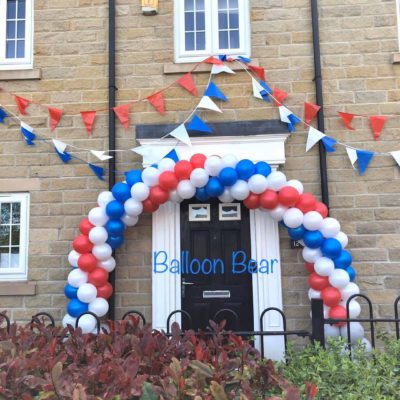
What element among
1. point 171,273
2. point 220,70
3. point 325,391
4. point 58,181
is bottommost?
point 325,391

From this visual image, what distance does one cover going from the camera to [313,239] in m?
4.59

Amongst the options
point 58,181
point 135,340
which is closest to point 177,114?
point 58,181

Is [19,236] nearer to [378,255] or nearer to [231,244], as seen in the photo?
[231,244]

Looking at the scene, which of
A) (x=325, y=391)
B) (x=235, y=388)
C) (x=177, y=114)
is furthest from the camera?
(x=177, y=114)

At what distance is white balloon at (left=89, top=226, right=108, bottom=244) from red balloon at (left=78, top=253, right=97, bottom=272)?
17cm

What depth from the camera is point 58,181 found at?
213 inches

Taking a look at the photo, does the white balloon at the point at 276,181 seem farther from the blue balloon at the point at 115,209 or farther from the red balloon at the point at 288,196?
the blue balloon at the point at 115,209

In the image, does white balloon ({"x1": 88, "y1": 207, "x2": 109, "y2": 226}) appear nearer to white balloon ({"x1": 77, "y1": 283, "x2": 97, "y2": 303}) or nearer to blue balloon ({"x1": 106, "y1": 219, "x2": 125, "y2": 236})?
blue balloon ({"x1": 106, "y1": 219, "x2": 125, "y2": 236})

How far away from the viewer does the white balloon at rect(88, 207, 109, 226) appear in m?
4.78

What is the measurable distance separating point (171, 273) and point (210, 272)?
47cm

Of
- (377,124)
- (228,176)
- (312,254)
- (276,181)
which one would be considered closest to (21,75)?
(228,176)

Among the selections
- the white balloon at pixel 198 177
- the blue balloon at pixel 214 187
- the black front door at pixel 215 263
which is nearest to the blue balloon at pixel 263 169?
the blue balloon at pixel 214 187

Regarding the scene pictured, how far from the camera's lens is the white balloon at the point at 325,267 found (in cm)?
450

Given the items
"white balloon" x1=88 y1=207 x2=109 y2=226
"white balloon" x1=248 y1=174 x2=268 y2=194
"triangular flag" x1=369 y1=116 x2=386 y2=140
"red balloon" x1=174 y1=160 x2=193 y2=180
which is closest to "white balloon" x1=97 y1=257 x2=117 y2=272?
"white balloon" x1=88 y1=207 x2=109 y2=226
